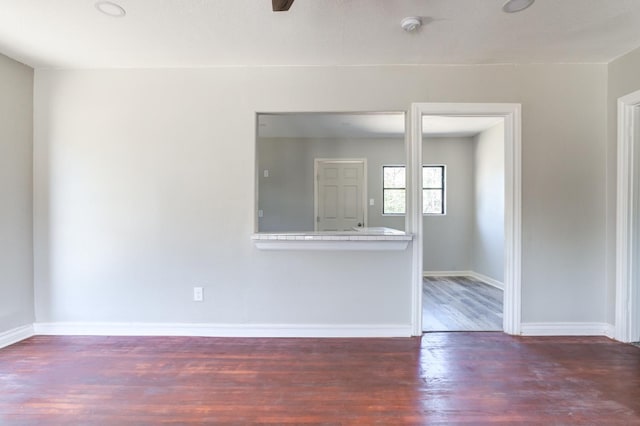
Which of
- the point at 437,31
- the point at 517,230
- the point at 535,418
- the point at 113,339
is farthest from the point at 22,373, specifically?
the point at 517,230

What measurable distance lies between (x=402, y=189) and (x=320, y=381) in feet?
13.9

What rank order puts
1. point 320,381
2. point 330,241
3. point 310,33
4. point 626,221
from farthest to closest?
point 330,241
point 626,221
point 310,33
point 320,381

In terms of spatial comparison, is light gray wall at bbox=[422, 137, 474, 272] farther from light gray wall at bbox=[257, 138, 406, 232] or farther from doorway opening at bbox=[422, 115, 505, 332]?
light gray wall at bbox=[257, 138, 406, 232]

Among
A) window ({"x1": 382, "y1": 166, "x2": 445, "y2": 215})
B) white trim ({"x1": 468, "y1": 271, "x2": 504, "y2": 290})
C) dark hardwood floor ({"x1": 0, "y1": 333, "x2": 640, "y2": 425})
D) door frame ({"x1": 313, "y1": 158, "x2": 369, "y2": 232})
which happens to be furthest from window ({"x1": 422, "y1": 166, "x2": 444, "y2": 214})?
dark hardwood floor ({"x1": 0, "y1": 333, "x2": 640, "y2": 425})

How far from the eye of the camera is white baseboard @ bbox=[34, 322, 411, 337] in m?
2.80

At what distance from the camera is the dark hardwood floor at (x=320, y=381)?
1733mm

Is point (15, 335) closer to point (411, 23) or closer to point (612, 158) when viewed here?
point (411, 23)

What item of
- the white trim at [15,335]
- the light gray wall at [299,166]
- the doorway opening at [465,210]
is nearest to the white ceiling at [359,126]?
the doorway opening at [465,210]

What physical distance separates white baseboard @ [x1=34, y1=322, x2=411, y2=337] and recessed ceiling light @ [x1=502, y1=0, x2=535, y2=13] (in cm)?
240

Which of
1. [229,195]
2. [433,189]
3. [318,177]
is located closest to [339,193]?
[318,177]

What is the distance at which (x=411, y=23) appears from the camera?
2107mm

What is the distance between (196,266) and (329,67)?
6.82ft

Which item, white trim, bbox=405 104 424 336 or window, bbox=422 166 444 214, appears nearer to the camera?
white trim, bbox=405 104 424 336

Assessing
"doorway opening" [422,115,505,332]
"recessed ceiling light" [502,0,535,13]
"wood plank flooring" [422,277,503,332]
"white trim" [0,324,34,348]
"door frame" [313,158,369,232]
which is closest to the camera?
"recessed ceiling light" [502,0,535,13]
